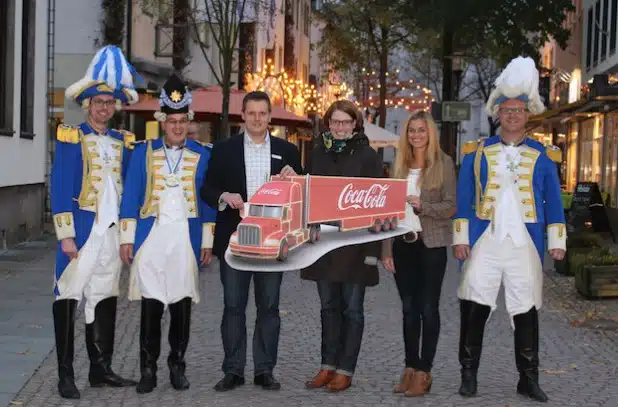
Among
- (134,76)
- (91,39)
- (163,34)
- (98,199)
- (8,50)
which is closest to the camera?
(98,199)

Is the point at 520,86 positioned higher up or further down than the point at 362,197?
higher up

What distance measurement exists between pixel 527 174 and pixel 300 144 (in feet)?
194

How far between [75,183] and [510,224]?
2797 mm

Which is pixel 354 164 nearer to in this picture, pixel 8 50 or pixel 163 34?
pixel 8 50

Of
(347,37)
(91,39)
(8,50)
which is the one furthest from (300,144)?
(8,50)

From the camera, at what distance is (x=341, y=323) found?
8.30m

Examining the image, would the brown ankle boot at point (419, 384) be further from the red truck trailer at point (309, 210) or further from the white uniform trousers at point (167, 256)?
the white uniform trousers at point (167, 256)

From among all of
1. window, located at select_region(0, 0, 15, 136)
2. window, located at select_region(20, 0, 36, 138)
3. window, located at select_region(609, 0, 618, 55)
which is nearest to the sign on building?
window, located at select_region(609, 0, 618, 55)

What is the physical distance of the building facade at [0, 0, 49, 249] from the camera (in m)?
18.9

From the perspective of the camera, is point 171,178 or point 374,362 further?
point 374,362

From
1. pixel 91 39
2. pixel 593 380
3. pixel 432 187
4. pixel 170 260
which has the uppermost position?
pixel 91 39

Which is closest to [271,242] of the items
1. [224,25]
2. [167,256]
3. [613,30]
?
[167,256]

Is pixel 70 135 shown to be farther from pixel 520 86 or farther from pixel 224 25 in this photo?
pixel 224 25

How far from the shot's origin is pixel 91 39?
88.0ft
